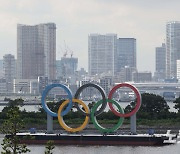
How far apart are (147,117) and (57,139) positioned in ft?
58.4

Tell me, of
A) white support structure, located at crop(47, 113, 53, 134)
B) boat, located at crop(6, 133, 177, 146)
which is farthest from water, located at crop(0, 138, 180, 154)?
white support structure, located at crop(47, 113, 53, 134)

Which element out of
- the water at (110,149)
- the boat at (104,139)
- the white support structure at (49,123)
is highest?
the white support structure at (49,123)

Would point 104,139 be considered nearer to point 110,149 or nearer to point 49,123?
point 110,149

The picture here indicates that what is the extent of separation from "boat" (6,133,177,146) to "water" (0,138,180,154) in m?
1.28

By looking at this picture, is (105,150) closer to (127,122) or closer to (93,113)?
(93,113)

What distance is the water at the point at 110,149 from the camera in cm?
4878

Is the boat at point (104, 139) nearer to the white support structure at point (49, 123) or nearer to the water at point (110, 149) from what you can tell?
the white support structure at point (49, 123)

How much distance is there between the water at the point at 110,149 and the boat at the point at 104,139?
1.28 metres

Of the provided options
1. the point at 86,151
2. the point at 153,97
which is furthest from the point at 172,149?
the point at 153,97

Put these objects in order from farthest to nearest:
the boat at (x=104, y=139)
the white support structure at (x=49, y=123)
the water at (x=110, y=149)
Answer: the white support structure at (x=49, y=123)
the boat at (x=104, y=139)
the water at (x=110, y=149)

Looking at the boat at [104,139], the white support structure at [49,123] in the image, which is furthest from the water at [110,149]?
the white support structure at [49,123]

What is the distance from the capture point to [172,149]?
50.7m

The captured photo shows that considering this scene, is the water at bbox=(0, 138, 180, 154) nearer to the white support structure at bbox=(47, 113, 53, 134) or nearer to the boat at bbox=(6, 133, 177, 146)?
the boat at bbox=(6, 133, 177, 146)

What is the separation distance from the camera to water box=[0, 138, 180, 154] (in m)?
48.8
